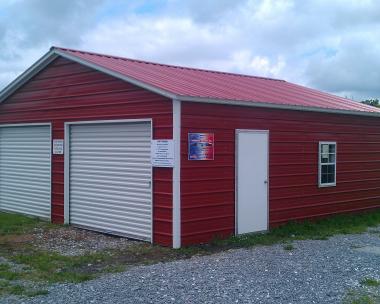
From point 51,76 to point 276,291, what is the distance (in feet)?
28.2

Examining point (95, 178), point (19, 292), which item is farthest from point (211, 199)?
point (19, 292)

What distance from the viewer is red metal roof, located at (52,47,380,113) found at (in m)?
10.8

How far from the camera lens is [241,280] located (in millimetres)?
7781

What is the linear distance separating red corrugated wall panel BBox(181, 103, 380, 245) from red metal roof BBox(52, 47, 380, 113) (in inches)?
11.7

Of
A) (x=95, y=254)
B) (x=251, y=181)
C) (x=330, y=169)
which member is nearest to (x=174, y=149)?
(x=251, y=181)

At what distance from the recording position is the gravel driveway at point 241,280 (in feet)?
22.9

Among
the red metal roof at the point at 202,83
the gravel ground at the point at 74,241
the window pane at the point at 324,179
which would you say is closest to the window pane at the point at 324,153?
the window pane at the point at 324,179

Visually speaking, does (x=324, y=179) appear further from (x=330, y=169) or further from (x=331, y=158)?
(x=331, y=158)

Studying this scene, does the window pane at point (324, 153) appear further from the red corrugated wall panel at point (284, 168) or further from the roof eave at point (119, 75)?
the roof eave at point (119, 75)

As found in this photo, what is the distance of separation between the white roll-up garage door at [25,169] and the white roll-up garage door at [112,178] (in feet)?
3.94

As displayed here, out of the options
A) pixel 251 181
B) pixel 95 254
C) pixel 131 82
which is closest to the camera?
pixel 95 254

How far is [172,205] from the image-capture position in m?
10.2

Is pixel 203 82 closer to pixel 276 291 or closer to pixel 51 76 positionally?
pixel 51 76

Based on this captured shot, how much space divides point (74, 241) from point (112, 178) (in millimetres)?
1586
